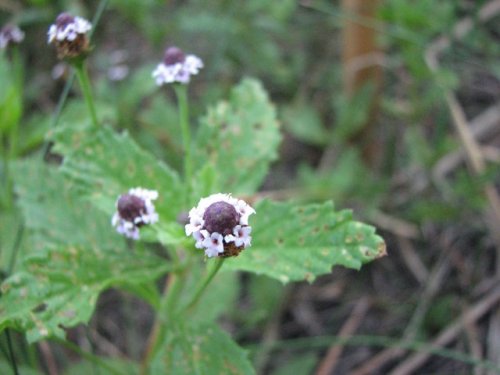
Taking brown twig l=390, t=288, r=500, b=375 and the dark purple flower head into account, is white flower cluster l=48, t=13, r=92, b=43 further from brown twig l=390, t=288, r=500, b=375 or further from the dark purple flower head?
brown twig l=390, t=288, r=500, b=375

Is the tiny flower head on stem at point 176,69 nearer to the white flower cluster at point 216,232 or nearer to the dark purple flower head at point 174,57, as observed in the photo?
the dark purple flower head at point 174,57

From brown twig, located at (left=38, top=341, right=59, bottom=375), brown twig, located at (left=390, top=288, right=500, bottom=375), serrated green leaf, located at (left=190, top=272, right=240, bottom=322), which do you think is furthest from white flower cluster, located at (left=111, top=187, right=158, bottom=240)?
brown twig, located at (left=390, top=288, right=500, bottom=375)

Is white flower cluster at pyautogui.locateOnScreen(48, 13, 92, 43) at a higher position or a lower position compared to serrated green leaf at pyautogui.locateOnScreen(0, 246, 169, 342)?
higher

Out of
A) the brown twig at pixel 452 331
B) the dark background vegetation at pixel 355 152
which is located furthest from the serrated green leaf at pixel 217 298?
the brown twig at pixel 452 331

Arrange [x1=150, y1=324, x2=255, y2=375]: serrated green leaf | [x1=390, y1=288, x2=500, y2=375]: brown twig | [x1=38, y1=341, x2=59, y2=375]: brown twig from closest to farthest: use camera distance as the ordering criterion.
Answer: [x1=150, y1=324, x2=255, y2=375]: serrated green leaf < [x1=38, y1=341, x2=59, y2=375]: brown twig < [x1=390, y1=288, x2=500, y2=375]: brown twig

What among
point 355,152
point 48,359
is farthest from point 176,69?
point 355,152

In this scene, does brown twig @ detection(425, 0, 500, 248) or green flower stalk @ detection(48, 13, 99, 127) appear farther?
brown twig @ detection(425, 0, 500, 248)
